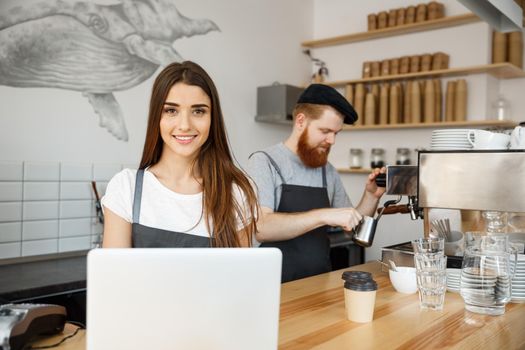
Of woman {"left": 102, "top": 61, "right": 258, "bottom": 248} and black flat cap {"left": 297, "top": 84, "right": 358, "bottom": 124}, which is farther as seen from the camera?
black flat cap {"left": 297, "top": 84, "right": 358, "bottom": 124}

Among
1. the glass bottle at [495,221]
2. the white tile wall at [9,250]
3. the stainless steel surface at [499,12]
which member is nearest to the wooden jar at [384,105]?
the stainless steel surface at [499,12]

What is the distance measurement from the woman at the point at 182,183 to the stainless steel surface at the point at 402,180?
56 cm

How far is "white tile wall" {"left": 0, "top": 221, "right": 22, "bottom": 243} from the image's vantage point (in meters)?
2.72

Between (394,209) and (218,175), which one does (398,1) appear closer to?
(394,209)

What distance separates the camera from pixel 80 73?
10.00ft

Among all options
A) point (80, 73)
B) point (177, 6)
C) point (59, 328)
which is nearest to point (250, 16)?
point (177, 6)

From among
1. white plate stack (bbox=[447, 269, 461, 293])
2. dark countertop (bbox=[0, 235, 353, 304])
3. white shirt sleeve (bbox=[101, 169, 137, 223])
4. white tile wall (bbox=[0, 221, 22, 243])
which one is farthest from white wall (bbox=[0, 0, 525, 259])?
white plate stack (bbox=[447, 269, 461, 293])

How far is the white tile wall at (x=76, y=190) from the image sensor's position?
9.75 ft

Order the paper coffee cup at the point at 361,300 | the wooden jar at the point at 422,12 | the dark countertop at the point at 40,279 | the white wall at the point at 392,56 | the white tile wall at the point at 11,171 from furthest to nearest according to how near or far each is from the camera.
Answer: the wooden jar at the point at 422,12 < the white wall at the point at 392,56 < the white tile wall at the point at 11,171 < the dark countertop at the point at 40,279 < the paper coffee cup at the point at 361,300

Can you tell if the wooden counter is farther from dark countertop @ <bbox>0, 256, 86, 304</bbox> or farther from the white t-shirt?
dark countertop @ <bbox>0, 256, 86, 304</bbox>

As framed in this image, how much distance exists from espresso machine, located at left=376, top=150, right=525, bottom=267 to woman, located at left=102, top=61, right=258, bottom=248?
605 mm

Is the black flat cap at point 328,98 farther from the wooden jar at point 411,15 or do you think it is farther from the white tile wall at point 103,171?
the wooden jar at point 411,15

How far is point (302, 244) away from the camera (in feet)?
7.97

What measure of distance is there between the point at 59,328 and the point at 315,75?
390 cm
